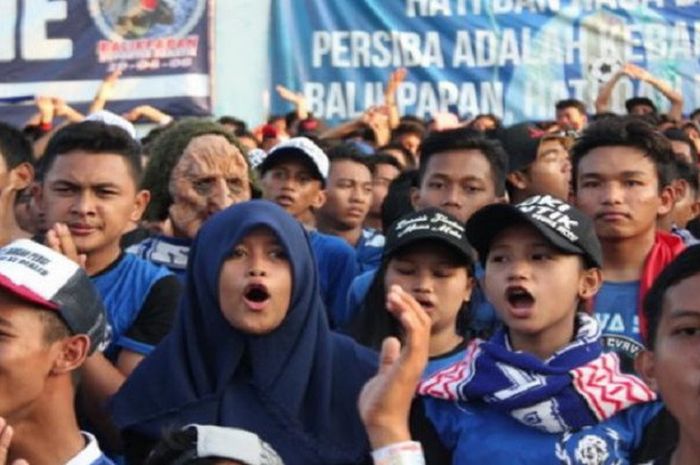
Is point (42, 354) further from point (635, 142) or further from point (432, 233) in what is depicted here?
point (635, 142)

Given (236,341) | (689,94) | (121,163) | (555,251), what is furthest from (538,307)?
(689,94)

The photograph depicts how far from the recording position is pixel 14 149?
5051mm

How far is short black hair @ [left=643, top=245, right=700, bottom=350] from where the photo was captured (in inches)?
107

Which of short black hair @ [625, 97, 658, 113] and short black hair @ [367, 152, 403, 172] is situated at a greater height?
short black hair @ [625, 97, 658, 113]

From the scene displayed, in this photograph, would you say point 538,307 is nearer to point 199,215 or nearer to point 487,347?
point 487,347

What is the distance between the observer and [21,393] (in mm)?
3242

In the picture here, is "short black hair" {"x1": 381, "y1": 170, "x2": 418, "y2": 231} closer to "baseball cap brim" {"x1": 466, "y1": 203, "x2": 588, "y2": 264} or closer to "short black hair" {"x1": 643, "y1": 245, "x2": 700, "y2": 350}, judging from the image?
"baseball cap brim" {"x1": 466, "y1": 203, "x2": 588, "y2": 264}

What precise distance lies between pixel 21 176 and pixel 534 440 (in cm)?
230

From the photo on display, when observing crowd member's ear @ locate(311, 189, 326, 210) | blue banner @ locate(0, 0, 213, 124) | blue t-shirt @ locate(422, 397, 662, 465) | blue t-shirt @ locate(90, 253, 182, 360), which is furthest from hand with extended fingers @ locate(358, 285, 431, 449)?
blue banner @ locate(0, 0, 213, 124)

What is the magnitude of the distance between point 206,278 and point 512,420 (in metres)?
0.72

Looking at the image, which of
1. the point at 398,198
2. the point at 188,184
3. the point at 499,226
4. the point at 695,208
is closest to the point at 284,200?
the point at 398,198

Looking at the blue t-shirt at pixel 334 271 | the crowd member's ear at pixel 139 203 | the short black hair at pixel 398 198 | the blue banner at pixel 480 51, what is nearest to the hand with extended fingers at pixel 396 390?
the crowd member's ear at pixel 139 203

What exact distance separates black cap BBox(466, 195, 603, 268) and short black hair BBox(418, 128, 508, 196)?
5.35ft

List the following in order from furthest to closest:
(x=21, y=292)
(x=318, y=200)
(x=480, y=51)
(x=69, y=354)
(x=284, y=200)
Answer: (x=480, y=51), (x=318, y=200), (x=284, y=200), (x=69, y=354), (x=21, y=292)
